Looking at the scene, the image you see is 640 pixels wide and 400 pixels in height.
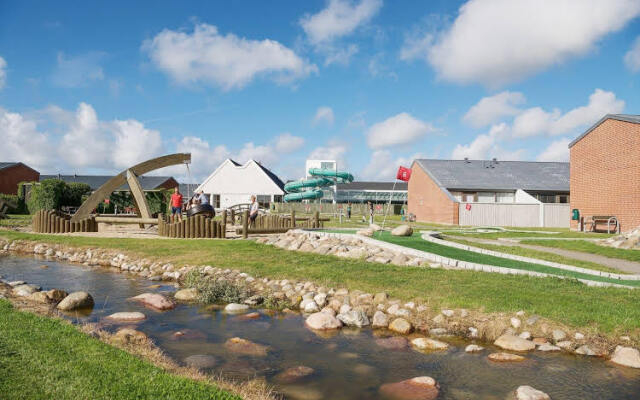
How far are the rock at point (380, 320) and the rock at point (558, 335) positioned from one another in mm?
2599

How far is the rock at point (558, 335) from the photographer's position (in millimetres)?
6629

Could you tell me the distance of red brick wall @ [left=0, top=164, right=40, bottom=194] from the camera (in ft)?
157

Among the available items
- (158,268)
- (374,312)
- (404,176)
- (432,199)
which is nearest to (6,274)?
(158,268)

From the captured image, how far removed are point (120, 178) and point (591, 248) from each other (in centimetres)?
Answer: 1987

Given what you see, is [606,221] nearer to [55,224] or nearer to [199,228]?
[199,228]

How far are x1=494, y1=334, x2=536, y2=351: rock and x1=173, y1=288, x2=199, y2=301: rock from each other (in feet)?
19.6

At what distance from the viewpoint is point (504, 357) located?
619 centimetres

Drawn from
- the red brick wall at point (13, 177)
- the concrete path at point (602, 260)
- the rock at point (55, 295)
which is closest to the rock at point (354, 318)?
the rock at point (55, 295)

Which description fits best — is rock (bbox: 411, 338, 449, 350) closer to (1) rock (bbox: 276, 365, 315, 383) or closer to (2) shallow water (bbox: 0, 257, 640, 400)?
(2) shallow water (bbox: 0, 257, 640, 400)

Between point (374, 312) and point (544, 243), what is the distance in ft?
35.1

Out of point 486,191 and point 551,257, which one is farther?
point 486,191

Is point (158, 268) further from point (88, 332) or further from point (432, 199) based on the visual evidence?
point (432, 199)


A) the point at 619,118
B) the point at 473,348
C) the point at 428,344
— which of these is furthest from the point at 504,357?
the point at 619,118

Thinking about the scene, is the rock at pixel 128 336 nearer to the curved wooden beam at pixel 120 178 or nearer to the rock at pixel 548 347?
the rock at pixel 548 347
